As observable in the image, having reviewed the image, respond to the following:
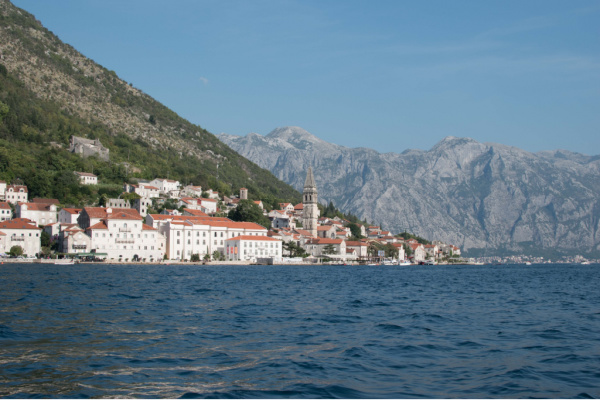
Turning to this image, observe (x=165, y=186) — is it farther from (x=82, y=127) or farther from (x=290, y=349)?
(x=290, y=349)

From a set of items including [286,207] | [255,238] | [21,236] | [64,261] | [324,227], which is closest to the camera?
[64,261]

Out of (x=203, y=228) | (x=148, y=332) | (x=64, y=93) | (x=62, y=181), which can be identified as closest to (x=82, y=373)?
(x=148, y=332)

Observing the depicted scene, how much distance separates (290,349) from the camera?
16.3 metres

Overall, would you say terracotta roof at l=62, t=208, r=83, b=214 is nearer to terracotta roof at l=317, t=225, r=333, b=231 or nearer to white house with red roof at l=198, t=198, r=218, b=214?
white house with red roof at l=198, t=198, r=218, b=214

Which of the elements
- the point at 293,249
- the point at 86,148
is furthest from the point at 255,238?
the point at 86,148

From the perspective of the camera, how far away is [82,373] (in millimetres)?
12898

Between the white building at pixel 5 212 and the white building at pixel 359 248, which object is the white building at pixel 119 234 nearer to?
the white building at pixel 5 212

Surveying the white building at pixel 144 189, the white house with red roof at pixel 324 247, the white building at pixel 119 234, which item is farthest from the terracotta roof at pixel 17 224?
the white house with red roof at pixel 324 247

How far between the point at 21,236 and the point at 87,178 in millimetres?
24698

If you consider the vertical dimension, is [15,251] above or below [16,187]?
below

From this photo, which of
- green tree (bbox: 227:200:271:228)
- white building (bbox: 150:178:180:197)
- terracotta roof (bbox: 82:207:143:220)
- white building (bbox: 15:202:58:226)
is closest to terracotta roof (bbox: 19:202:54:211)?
white building (bbox: 15:202:58:226)

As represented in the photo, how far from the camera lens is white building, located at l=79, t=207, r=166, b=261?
81062 mm

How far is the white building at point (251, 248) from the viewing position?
9481cm

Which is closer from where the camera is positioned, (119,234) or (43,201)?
(119,234)
